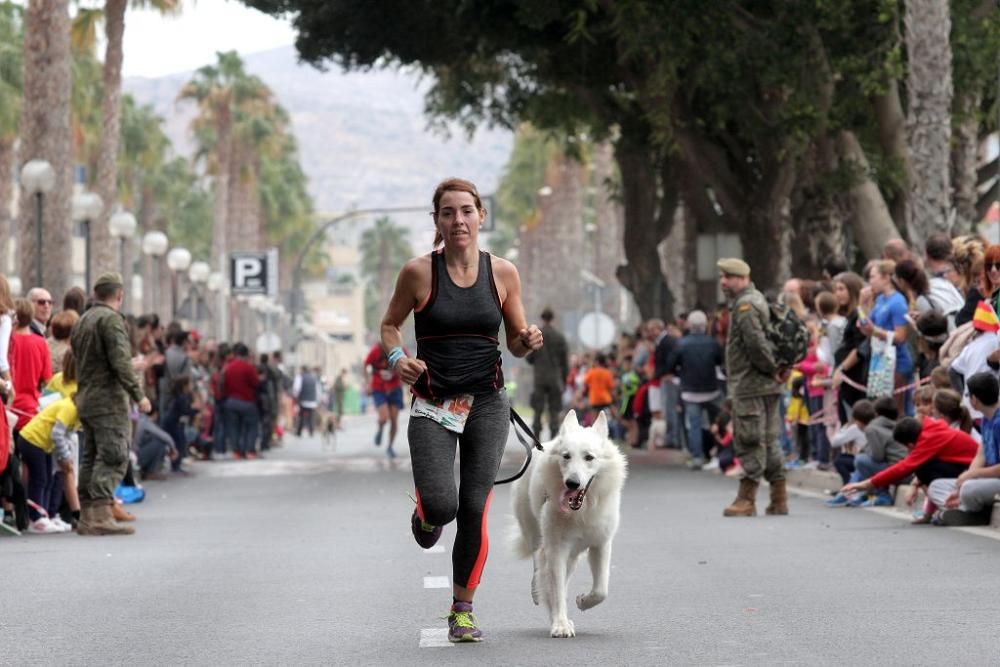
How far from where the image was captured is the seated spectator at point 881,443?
17234mm

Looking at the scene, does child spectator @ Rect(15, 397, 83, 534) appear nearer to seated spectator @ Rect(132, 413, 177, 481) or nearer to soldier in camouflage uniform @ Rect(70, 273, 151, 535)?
soldier in camouflage uniform @ Rect(70, 273, 151, 535)

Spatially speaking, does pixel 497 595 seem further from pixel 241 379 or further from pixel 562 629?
pixel 241 379

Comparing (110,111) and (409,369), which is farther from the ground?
(110,111)

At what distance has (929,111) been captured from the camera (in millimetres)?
24359

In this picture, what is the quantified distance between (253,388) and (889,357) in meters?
15.9

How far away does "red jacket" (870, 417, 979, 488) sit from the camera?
15.3 meters

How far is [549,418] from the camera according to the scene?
31.9m

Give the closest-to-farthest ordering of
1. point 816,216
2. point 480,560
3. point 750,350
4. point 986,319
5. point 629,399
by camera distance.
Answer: point 480,560, point 986,319, point 750,350, point 816,216, point 629,399

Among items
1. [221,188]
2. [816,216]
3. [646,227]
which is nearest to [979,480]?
[816,216]

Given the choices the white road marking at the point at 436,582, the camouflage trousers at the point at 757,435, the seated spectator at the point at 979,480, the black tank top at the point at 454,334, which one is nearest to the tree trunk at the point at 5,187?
the camouflage trousers at the point at 757,435

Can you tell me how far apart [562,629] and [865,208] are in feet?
70.5

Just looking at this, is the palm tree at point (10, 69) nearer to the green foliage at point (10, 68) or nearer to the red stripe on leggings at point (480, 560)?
the green foliage at point (10, 68)

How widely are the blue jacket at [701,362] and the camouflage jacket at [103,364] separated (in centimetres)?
1030

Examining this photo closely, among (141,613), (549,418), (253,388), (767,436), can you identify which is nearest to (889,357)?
(767,436)
